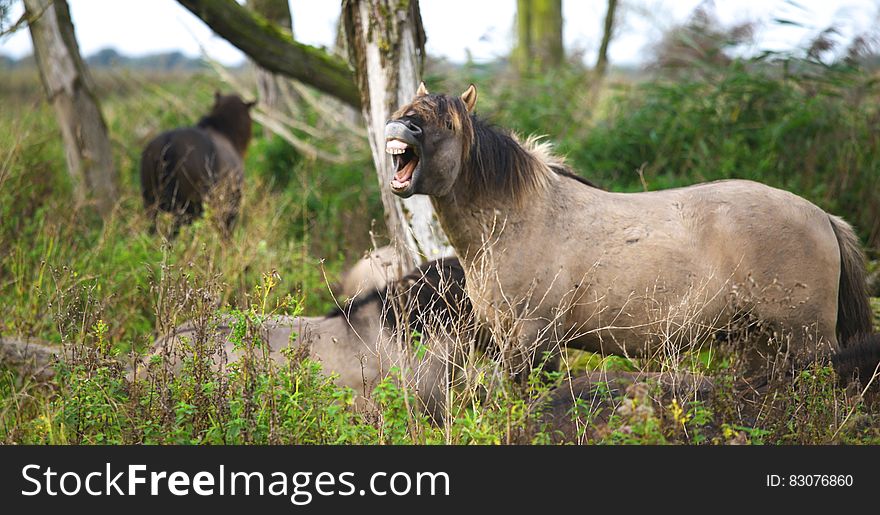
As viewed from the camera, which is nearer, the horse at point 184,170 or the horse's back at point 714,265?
the horse's back at point 714,265

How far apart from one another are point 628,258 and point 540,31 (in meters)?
10.8

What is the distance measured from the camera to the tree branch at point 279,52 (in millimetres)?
6979

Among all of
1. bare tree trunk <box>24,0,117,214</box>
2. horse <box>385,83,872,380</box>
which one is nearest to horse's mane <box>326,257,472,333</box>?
horse <box>385,83,872,380</box>

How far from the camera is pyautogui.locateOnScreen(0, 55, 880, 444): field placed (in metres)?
3.92

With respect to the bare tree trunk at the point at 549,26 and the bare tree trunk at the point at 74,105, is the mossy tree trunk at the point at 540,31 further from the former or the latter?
the bare tree trunk at the point at 74,105

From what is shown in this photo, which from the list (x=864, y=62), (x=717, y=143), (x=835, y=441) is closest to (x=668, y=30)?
(x=864, y=62)

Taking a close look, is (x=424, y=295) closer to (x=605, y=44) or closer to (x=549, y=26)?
(x=605, y=44)

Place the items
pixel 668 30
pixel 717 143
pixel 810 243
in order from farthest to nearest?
pixel 668 30 < pixel 717 143 < pixel 810 243

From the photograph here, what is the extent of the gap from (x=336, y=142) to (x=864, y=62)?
622cm

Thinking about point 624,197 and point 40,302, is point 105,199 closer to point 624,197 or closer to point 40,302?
point 40,302

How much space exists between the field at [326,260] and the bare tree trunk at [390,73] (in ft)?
2.51

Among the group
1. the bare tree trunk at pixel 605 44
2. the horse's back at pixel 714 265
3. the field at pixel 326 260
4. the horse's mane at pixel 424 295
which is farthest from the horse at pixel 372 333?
the bare tree trunk at pixel 605 44

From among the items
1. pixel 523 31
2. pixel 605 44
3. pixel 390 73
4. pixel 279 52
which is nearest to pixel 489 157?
pixel 390 73
